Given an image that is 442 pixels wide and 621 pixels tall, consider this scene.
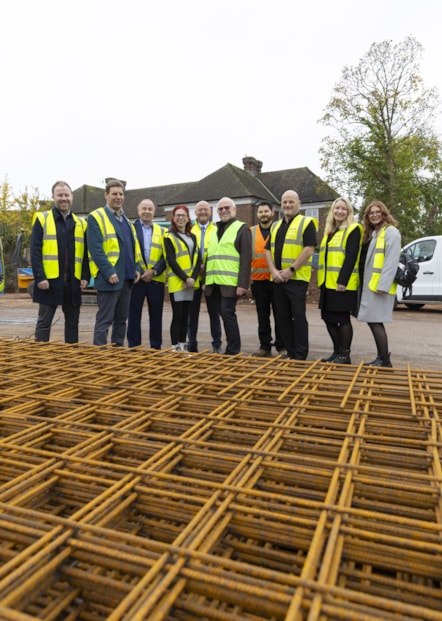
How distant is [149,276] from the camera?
226 inches

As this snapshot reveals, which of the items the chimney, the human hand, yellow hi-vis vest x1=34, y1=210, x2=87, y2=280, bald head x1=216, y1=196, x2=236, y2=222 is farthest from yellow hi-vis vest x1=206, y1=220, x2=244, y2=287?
the chimney

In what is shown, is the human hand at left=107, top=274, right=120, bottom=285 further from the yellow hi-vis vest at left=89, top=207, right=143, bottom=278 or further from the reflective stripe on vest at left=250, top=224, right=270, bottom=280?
the reflective stripe on vest at left=250, top=224, right=270, bottom=280

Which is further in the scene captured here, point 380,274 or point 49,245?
point 49,245

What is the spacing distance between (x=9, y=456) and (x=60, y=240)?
150 inches

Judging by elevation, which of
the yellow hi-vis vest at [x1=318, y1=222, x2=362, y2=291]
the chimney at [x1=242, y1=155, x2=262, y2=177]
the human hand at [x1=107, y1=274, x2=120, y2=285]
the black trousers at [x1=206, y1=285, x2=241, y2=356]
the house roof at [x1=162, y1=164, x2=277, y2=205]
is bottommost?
the black trousers at [x1=206, y1=285, x2=241, y2=356]

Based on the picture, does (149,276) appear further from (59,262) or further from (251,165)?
(251,165)

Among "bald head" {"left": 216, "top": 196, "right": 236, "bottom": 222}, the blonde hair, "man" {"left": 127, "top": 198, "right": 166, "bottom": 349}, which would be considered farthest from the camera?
"man" {"left": 127, "top": 198, "right": 166, "bottom": 349}

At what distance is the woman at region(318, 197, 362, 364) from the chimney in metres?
35.6

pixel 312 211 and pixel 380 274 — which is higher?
pixel 312 211

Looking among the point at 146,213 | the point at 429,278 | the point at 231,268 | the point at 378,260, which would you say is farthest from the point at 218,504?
the point at 429,278

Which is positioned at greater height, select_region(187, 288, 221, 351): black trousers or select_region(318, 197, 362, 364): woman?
select_region(318, 197, 362, 364): woman

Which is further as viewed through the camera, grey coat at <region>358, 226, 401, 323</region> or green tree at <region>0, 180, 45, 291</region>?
green tree at <region>0, 180, 45, 291</region>

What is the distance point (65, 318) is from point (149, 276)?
1.14 metres

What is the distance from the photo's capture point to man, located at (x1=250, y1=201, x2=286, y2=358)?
5953 millimetres
